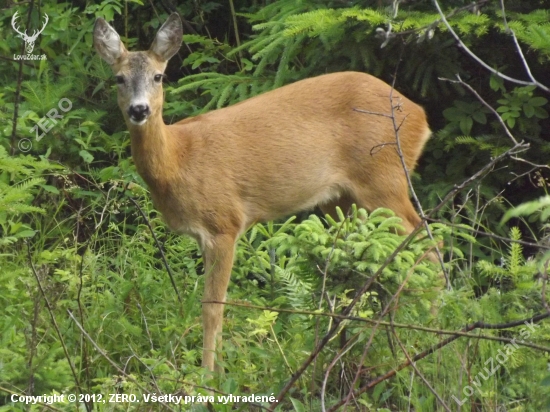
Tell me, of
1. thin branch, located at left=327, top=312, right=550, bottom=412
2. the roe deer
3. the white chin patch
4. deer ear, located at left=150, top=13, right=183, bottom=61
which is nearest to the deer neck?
the roe deer

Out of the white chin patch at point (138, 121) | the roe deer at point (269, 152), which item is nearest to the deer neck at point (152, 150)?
the roe deer at point (269, 152)

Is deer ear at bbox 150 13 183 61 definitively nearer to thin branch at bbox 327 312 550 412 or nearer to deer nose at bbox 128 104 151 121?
deer nose at bbox 128 104 151 121

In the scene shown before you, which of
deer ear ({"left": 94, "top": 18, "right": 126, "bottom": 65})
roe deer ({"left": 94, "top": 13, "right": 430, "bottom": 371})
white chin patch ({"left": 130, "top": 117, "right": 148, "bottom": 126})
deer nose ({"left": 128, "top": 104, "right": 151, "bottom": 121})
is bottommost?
roe deer ({"left": 94, "top": 13, "right": 430, "bottom": 371})

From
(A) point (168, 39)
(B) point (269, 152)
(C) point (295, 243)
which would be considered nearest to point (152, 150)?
(A) point (168, 39)

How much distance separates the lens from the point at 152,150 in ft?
19.5

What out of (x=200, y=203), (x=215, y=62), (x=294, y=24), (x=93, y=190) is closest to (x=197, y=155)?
(x=200, y=203)

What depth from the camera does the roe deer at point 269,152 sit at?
5.97 meters

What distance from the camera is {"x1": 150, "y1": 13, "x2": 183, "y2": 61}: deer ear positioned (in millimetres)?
6090

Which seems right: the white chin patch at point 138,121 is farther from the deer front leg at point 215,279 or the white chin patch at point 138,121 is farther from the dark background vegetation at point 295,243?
the deer front leg at point 215,279

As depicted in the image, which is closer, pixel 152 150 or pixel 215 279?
pixel 215 279

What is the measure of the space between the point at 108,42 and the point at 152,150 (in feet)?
2.38

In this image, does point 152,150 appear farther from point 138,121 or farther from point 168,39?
point 168,39

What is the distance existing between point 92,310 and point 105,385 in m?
1.33

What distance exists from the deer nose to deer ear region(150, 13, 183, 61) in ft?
1.77
